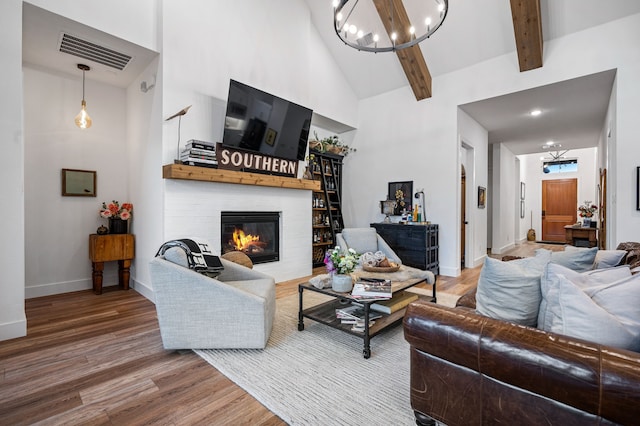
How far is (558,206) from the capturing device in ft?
35.2

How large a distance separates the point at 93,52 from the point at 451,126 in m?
5.08

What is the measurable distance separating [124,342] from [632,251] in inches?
167

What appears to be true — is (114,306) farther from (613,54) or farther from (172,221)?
(613,54)

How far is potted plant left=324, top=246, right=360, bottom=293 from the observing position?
2564 mm

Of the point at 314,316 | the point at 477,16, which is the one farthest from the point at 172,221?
the point at 477,16

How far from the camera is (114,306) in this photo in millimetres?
3533

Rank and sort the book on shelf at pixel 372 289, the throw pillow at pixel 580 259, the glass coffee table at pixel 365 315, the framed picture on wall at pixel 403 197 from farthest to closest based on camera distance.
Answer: the framed picture on wall at pixel 403 197
the book on shelf at pixel 372 289
the glass coffee table at pixel 365 315
the throw pillow at pixel 580 259

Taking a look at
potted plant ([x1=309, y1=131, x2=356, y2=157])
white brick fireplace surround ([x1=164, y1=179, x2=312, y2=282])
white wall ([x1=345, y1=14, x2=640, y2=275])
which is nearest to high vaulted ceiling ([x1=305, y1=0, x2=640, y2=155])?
white wall ([x1=345, y1=14, x2=640, y2=275])

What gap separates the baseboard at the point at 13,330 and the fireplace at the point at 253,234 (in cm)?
193

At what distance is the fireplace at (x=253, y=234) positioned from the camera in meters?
4.08

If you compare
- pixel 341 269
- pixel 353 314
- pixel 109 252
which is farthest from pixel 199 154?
pixel 353 314

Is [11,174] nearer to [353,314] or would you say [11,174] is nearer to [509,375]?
[353,314]

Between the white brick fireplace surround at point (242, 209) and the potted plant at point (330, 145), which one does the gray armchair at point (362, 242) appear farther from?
the potted plant at point (330, 145)

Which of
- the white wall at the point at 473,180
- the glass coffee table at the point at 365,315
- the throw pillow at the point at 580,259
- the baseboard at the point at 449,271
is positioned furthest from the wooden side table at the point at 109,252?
the white wall at the point at 473,180
